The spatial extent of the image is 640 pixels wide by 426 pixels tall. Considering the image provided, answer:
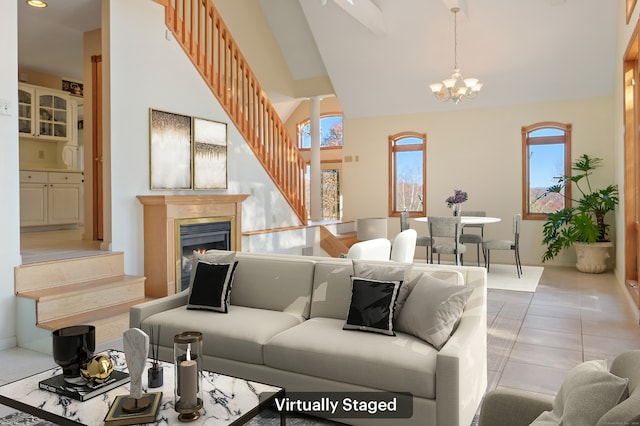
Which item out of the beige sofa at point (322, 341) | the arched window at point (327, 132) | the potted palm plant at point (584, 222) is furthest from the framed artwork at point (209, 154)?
the arched window at point (327, 132)

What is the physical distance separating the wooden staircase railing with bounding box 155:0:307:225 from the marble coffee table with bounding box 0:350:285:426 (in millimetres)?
4817

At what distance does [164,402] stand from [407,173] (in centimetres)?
830

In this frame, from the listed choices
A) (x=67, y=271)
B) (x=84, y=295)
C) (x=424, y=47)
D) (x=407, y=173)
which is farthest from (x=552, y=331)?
(x=407, y=173)

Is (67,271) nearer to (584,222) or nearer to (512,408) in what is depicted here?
(512,408)

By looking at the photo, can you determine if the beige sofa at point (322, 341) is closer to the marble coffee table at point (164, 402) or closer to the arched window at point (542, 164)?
the marble coffee table at point (164, 402)

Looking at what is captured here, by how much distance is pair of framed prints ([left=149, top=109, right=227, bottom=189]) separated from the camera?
18.7ft

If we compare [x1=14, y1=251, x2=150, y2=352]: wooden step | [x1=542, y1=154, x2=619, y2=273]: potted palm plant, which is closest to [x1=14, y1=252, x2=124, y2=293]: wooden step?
[x1=14, y1=251, x2=150, y2=352]: wooden step

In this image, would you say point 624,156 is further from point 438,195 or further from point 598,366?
point 598,366

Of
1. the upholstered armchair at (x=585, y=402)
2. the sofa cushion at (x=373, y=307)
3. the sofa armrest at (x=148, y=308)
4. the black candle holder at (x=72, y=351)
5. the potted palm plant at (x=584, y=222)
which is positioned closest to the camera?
the upholstered armchair at (x=585, y=402)

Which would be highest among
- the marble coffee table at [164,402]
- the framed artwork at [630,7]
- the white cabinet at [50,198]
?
the framed artwork at [630,7]

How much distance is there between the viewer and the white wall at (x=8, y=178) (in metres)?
4.02

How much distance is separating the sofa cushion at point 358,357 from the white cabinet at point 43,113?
21.6ft

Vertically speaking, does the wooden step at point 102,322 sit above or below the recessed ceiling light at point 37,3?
below

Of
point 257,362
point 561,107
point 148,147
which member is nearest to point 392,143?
point 561,107
